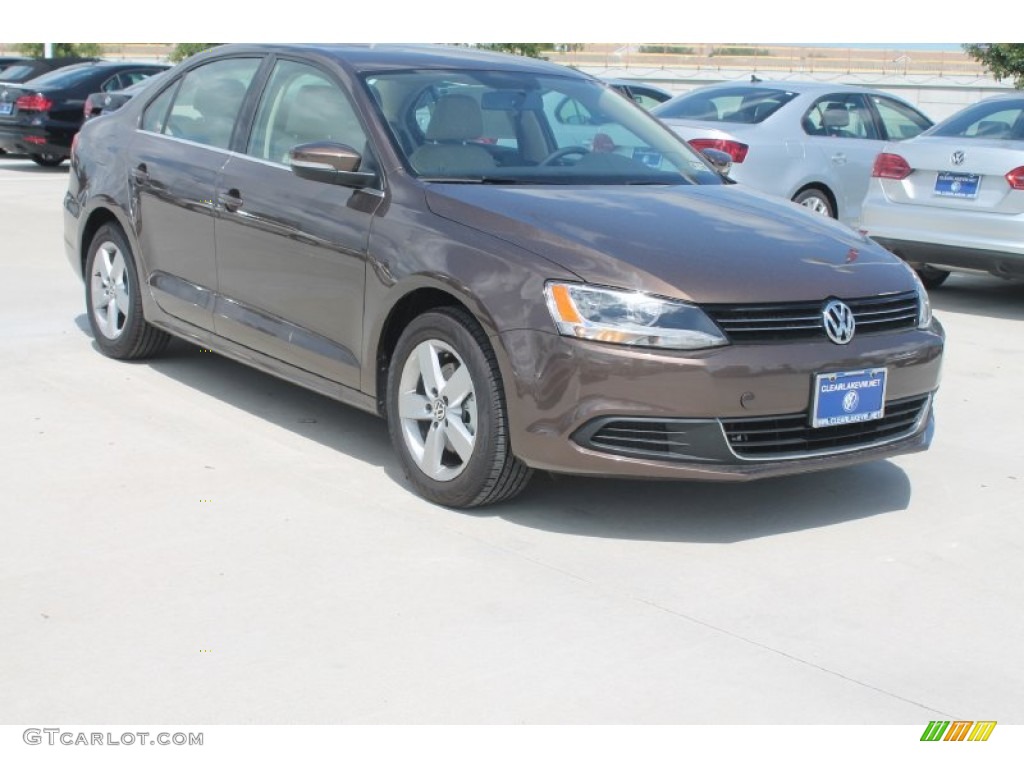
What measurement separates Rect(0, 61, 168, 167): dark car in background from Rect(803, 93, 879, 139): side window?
1004 centimetres

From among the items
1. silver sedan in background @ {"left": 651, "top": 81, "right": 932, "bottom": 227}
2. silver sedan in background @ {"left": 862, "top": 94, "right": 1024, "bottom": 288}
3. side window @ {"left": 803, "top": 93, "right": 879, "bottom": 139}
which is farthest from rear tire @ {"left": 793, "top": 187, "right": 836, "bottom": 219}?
silver sedan in background @ {"left": 862, "top": 94, "right": 1024, "bottom": 288}

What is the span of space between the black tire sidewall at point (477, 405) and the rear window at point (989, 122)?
588cm

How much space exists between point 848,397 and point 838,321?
0.26m

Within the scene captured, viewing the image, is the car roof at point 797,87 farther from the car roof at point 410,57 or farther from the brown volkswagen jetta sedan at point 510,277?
the brown volkswagen jetta sedan at point 510,277

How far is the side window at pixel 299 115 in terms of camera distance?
5.96m

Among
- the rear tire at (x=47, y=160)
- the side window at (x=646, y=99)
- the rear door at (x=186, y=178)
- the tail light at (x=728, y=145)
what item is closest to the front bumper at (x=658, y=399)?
the rear door at (x=186, y=178)

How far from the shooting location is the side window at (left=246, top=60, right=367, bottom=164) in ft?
19.6

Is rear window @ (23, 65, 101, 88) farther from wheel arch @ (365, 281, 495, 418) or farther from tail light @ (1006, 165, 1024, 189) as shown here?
wheel arch @ (365, 281, 495, 418)

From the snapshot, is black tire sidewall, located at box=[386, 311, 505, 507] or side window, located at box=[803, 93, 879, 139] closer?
black tire sidewall, located at box=[386, 311, 505, 507]

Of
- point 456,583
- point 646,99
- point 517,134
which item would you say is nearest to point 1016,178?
point 517,134

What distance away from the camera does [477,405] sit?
512 cm

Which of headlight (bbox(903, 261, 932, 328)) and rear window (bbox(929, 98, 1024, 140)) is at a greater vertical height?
rear window (bbox(929, 98, 1024, 140))

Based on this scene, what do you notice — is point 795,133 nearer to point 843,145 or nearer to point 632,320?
point 843,145

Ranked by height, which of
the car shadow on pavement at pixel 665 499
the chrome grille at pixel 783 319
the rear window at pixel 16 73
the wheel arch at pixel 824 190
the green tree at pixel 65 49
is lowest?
the green tree at pixel 65 49
